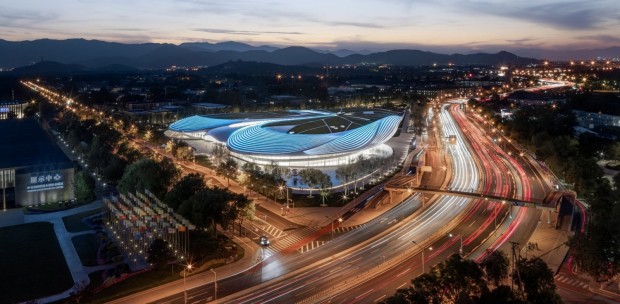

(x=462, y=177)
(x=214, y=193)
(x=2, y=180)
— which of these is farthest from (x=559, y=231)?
(x=2, y=180)

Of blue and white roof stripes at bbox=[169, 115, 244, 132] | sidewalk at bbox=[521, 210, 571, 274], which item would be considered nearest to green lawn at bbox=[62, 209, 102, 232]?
sidewalk at bbox=[521, 210, 571, 274]

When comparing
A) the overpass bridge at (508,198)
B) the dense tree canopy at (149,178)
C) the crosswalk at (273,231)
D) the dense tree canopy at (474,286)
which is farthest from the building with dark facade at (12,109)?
the dense tree canopy at (474,286)

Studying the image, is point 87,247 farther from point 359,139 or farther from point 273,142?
point 359,139

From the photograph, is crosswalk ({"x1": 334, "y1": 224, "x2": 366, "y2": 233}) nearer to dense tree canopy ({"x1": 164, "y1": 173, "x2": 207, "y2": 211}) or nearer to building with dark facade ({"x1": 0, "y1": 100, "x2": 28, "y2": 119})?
dense tree canopy ({"x1": 164, "y1": 173, "x2": 207, "y2": 211})

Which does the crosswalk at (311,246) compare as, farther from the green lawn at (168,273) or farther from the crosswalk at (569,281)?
the crosswalk at (569,281)

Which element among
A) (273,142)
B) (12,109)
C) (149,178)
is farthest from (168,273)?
(12,109)

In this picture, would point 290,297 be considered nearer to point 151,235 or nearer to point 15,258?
point 151,235
